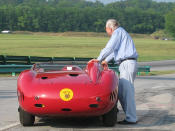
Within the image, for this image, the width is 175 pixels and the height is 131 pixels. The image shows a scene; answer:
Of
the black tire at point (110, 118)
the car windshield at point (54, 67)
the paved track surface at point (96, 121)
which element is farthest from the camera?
the car windshield at point (54, 67)

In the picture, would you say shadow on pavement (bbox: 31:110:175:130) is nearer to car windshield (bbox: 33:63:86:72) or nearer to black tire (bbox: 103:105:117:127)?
black tire (bbox: 103:105:117:127)

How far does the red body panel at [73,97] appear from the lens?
6672mm

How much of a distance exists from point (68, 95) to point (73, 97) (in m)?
Answer: 0.08

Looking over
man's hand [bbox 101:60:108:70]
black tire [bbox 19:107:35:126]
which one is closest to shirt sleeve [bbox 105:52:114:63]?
man's hand [bbox 101:60:108:70]

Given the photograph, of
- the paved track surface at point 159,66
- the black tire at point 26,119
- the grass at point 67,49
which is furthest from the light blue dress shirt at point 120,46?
the grass at point 67,49

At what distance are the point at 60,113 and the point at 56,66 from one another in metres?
1.76

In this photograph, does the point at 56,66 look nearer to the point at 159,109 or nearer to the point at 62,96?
the point at 62,96

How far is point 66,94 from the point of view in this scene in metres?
6.71

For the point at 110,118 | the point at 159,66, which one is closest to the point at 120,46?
the point at 110,118

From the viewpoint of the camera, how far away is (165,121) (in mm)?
7789

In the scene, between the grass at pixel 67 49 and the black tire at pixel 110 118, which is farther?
the grass at pixel 67 49

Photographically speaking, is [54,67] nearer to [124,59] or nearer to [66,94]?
[124,59]

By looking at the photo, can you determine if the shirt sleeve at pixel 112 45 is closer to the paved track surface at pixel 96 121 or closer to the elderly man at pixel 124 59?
the elderly man at pixel 124 59

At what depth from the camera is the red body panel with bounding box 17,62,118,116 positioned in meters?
6.67
